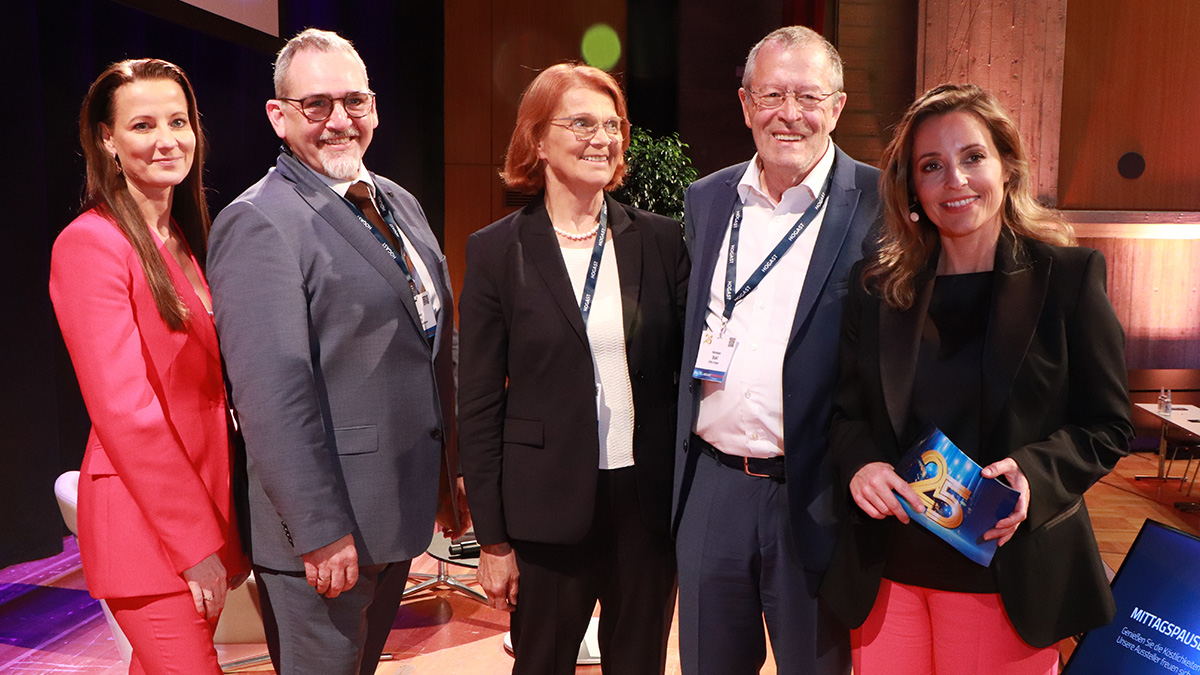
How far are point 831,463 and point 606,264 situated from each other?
742 mm

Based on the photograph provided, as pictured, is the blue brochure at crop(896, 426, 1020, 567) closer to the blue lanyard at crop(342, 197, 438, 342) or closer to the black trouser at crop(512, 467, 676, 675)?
the black trouser at crop(512, 467, 676, 675)

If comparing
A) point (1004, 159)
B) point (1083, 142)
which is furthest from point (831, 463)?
point (1083, 142)

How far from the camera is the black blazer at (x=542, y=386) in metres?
2.06

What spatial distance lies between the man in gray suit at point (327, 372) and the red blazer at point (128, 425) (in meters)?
0.13

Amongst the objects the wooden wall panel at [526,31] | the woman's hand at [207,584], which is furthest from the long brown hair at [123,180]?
the wooden wall panel at [526,31]

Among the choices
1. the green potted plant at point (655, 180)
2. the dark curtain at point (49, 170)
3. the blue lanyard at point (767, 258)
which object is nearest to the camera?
the blue lanyard at point (767, 258)

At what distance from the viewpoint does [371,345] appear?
1.97 m

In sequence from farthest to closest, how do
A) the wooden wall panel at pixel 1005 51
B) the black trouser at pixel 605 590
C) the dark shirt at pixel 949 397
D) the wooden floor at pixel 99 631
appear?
the wooden wall panel at pixel 1005 51, the wooden floor at pixel 99 631, the black trouser at pixel 605 590, the dark shirt at pixel 949 397

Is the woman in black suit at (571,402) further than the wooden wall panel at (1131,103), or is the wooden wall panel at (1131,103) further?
the wooden wall panel at (1131,103)

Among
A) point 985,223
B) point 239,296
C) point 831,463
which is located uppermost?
point 985,223

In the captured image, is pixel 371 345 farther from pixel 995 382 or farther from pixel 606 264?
pixel 995 382

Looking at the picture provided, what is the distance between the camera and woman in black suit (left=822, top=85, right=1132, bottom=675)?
1.61m

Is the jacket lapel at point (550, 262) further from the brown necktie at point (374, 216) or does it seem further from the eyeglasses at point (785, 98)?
the eyeglasses at point (785, 98)

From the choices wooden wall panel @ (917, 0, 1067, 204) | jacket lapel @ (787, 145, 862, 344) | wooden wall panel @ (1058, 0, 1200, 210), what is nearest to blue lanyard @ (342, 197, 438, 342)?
jacket lapel @ (787, 145, 862, 344)
